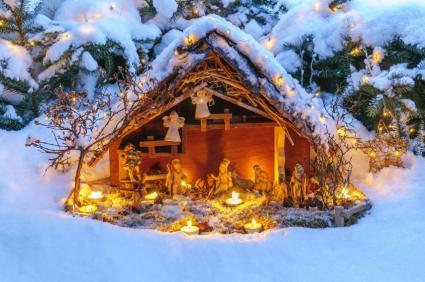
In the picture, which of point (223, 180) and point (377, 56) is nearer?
point (223, 180)

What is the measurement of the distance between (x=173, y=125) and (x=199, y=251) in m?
1.92

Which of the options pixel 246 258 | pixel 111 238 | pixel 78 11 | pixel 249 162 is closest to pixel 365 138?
pixel 249 162

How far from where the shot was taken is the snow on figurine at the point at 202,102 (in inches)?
203

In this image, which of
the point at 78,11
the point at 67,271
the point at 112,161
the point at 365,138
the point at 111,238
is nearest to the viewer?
the point at 67,271

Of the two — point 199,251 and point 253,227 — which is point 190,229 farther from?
point 253,227

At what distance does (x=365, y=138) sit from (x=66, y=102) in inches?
172

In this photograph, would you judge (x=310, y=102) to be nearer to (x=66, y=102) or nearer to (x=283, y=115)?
(x=283, y=115)

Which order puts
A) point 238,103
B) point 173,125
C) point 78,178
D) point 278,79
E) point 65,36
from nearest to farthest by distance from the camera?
point 278,79, point 78,178, point 238,103, point 173,125, point 65,36

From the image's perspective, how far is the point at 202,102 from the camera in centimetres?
524

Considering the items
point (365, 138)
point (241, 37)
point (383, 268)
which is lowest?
point (383, 268)

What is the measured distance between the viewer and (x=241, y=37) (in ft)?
15.5

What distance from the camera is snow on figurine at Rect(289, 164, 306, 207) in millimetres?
5121

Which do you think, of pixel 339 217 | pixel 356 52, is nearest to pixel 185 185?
pixel 339 217

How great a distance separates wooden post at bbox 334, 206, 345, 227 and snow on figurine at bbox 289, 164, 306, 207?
63 cm
